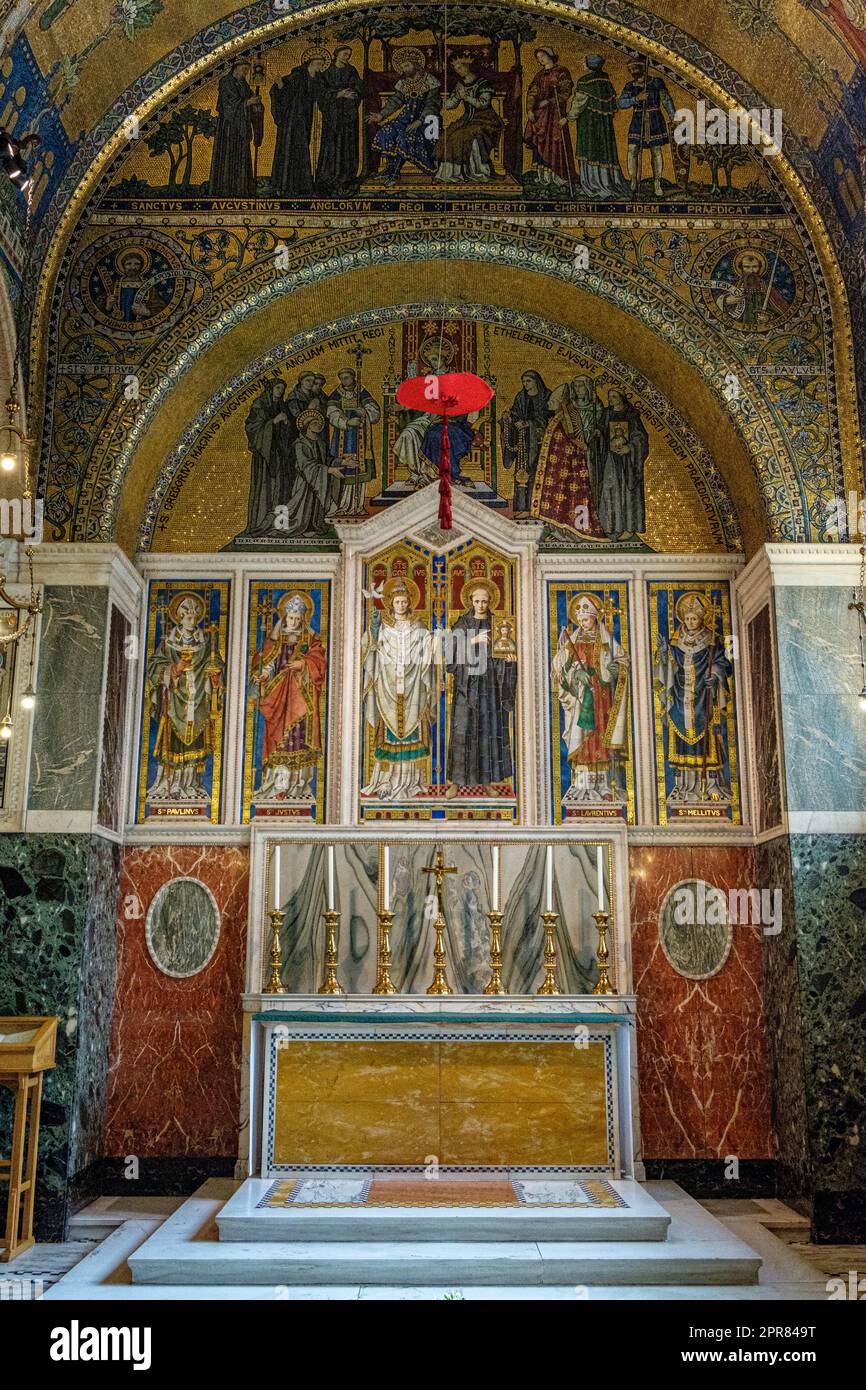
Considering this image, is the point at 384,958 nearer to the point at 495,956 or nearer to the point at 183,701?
the point at 495,956

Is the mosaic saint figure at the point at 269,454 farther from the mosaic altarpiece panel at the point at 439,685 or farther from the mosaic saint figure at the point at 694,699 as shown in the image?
the mosaic saint figure at the point at 694,699

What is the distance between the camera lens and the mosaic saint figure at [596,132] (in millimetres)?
10633

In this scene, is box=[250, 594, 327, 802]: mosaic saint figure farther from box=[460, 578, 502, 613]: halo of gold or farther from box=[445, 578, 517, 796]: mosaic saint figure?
box=[460, 578, 502, 613]: halo of gold

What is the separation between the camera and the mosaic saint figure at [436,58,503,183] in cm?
1066

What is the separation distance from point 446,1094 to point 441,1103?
0.07m

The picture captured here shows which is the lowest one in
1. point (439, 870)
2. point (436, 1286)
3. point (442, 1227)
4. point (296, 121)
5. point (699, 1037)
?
point (436, 1286)

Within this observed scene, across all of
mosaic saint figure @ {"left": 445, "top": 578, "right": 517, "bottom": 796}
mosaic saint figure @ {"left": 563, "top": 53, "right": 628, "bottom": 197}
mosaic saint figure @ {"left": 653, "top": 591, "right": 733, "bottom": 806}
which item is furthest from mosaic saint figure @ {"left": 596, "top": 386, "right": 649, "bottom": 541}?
mosaic saint figure @ {"left": 563, "top": 53, "right": 628, "bottom": 197}

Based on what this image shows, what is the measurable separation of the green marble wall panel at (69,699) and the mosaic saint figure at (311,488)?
1.95 metres

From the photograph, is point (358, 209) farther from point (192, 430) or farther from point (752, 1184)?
point (752, 1184)

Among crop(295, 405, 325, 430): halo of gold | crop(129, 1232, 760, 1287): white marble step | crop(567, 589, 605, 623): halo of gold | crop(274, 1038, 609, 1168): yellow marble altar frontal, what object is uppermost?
crop(295, 405, 325, 430): halo of gold

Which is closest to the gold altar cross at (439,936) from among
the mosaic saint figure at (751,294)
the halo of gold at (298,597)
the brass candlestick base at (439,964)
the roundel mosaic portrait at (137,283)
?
the brass candlestick base at (439,964)

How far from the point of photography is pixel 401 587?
36.3 ft

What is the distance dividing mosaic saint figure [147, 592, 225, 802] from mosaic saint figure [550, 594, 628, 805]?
2970 millimetres

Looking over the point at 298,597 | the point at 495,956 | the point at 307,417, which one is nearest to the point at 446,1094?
the point at 495,956
